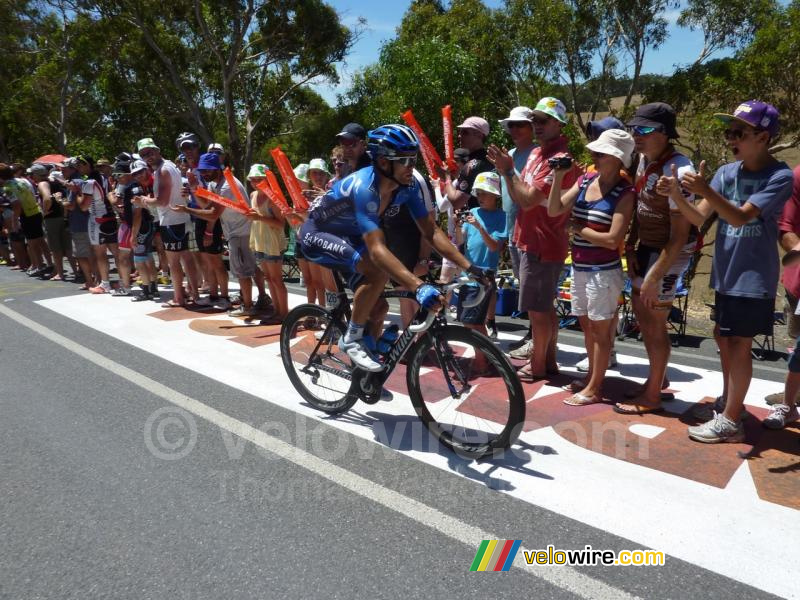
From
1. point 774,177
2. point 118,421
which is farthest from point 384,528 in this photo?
point 774,177

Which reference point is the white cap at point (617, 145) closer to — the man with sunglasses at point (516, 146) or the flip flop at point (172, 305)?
the man with sunglasses at point (516, 146)

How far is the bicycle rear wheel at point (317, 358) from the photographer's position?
4.21m

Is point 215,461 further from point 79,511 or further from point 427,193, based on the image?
point 427,193

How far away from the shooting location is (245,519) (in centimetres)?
286

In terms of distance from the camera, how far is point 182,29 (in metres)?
25.5

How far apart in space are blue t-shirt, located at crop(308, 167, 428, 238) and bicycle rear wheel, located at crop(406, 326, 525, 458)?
0.85 meters

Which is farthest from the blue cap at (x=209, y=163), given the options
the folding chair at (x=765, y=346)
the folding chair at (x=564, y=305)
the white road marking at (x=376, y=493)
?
the folding chair at (x=765, y=346)

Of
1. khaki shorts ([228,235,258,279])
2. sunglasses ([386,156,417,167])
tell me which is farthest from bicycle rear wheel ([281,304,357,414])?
khaki shorts ([228,235,258,279])

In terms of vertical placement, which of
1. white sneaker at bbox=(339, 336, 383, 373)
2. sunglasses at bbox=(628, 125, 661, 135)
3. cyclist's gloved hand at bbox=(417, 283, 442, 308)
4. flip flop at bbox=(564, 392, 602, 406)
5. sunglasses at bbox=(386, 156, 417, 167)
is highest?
sunglasses at bbox=(628, 125, 661, 135)

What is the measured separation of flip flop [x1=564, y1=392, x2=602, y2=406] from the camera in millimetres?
4363

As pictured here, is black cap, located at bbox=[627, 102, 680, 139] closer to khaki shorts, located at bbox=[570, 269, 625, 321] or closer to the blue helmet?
khaki shorts, located at bbox=[570, 269, 625, 321]

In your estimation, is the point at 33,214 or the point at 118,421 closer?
the point at 118,421

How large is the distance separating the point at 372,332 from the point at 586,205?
1.79 m

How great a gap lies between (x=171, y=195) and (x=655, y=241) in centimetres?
617
